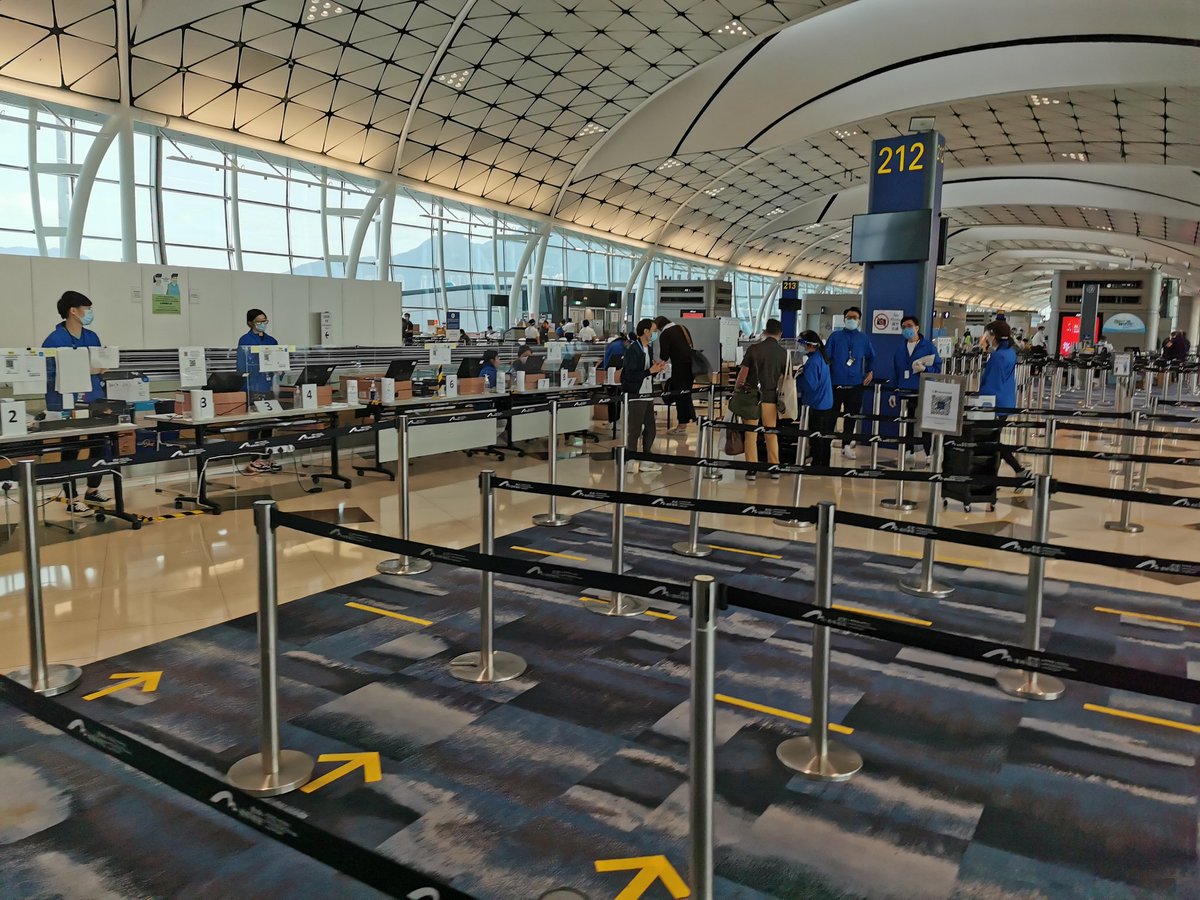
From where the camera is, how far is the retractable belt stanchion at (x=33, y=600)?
4.25 metres

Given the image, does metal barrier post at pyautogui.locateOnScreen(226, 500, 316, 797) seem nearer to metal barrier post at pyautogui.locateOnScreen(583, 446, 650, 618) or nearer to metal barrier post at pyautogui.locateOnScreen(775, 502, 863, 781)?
metal barrier post at pyautogui.locateOnScreen(775, 502, 863, 781)

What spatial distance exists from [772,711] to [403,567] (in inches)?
132

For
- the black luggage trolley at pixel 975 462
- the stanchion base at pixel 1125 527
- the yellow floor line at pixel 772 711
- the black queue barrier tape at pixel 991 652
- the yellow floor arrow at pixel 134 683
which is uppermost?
the black queue barrier tape at pixel 991 652

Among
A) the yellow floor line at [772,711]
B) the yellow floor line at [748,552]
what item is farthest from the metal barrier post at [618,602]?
the yellow floor line at [748,552]

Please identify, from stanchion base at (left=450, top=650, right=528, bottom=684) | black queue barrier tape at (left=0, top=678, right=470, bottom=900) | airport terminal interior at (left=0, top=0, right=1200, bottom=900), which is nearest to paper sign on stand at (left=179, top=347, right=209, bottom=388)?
airport terminal interior at (left=0, top=0, right=1200, bottom=900)

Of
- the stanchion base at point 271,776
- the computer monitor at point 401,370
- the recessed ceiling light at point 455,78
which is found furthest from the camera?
the recessed ceiling light at point 455,78

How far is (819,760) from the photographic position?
363cm

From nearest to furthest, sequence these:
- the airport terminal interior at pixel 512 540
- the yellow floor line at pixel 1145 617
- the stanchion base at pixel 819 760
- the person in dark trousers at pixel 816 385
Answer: the airport terminal interior at pixel 512 540
the stanchion base at pixel 819 760
the yellow floor line at pixel 1145 617
the person in dark trousers at pixel 816 385

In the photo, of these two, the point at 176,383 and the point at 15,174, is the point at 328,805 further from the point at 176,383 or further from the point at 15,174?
the point at 15,174

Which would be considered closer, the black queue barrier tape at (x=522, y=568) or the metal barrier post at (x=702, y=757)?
the metal barrier post at (x=702, y=757)

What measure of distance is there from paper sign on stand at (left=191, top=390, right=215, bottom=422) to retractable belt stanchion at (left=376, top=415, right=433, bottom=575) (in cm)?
311

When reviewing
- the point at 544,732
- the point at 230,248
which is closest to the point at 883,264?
the point at 544,732

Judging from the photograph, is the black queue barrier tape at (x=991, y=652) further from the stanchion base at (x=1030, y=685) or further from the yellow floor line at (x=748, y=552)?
the yellow floor line at (x=748, y=552)

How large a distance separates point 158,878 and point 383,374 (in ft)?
32.6
